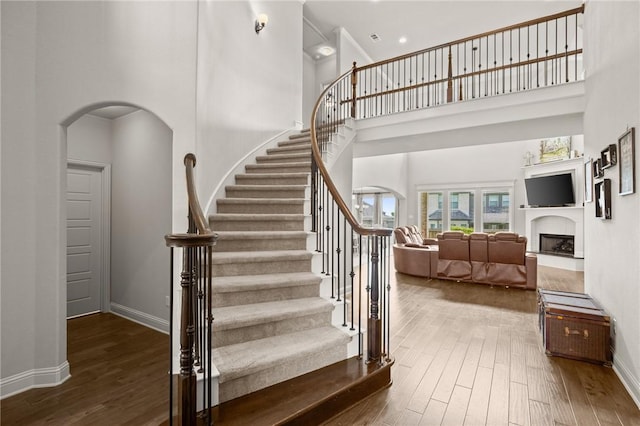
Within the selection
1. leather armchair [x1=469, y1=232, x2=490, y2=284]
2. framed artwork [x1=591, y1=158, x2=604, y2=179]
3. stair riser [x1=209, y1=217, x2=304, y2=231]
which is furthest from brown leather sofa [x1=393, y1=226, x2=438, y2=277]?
stair riser [x1=209, y1=217, x2=304, y2=231]

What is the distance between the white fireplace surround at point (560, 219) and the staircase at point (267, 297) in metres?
7.58

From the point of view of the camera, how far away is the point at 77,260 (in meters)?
4.66

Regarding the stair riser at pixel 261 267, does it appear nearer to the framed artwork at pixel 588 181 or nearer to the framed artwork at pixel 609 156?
the framed artwork at pixel 609 156

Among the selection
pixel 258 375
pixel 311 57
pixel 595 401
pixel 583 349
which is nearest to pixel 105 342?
pixel 258 375

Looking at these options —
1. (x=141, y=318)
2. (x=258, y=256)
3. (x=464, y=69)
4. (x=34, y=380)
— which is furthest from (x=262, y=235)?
(x=464, y=69)

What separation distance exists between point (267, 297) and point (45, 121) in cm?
236

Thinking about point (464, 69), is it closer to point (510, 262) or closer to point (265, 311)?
point (510, 262)

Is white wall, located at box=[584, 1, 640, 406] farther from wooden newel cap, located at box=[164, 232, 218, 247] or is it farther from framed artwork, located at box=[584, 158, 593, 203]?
wooden newel cap, located at box=[164, 232, 218, 247]

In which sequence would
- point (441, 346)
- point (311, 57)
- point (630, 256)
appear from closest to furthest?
point (630, 256), point (441, 346), point (311, 57)

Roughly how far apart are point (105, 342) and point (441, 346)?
11.9 feet

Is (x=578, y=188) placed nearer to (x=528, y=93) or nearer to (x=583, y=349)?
(x=528, y=93)

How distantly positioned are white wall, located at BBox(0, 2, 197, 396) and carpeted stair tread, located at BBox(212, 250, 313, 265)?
4.51 feet

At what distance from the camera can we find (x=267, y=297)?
2734mm

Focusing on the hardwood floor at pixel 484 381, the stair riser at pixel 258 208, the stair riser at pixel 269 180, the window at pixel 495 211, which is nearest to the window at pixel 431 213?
the window at pixel 495 211
